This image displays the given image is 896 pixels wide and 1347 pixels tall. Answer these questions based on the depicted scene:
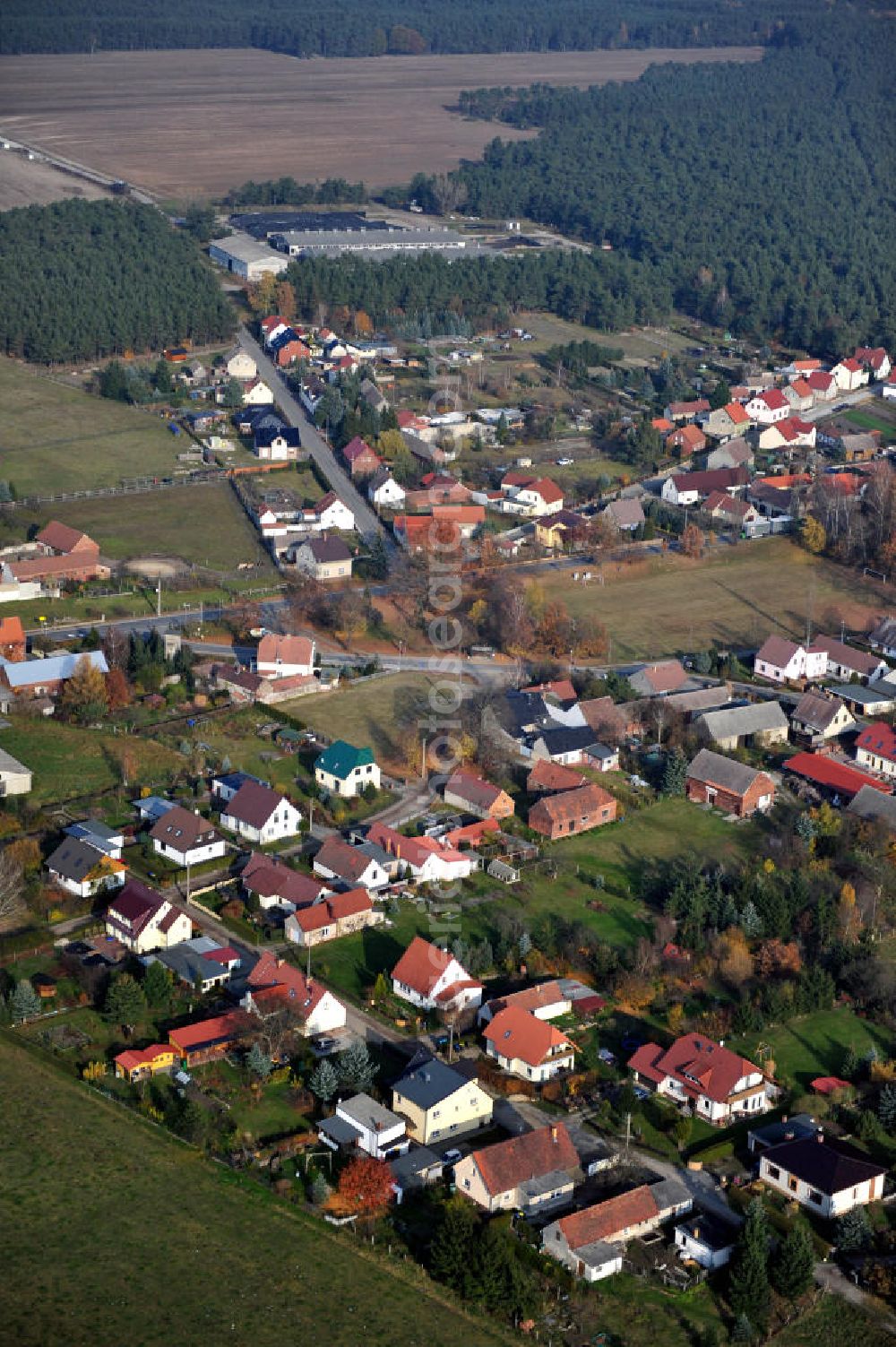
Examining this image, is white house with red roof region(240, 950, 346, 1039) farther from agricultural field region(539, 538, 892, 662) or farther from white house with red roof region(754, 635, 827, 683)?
white house with red roof region(754, 635, 827, 683)

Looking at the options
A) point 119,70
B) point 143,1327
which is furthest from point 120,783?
point 119,70

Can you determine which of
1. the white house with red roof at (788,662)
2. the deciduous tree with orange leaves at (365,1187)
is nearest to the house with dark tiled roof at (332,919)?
the deciduous tree with orange leaves at (365,1187)

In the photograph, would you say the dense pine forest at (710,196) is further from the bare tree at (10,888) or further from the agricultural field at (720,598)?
the bare tree at (10,888)

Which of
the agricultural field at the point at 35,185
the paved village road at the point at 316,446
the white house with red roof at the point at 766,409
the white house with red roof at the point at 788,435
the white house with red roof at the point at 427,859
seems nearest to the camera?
the white house with red roof at the point at 427,859

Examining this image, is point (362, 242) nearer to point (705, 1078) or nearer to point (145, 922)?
point (145, 922)

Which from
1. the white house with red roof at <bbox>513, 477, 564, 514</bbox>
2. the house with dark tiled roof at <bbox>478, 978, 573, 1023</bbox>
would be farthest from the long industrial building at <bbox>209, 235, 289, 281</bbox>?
the house with dark tiled roof at <bbox>478, 978, 573, 1023</bbox>

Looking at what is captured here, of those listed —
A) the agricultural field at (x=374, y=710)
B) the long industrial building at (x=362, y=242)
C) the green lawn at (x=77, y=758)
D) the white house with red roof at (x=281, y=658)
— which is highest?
the long industrial building at (x=362, y=242)
